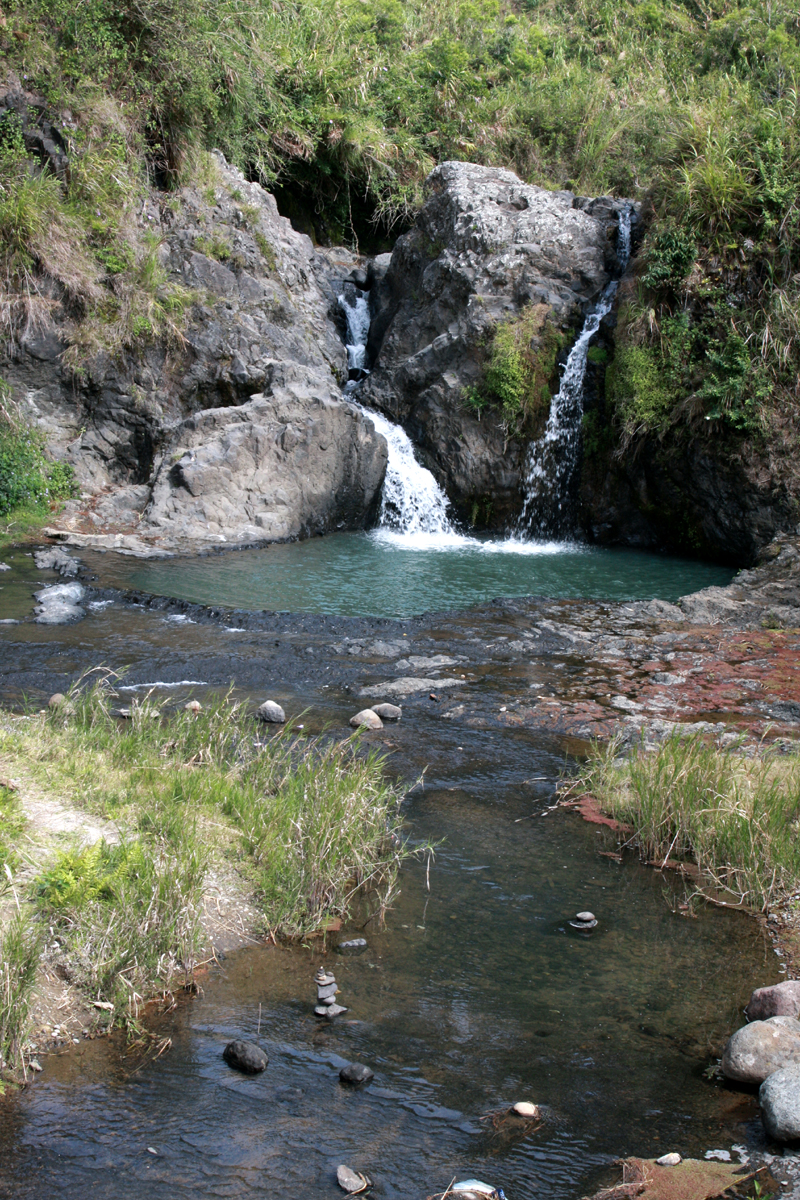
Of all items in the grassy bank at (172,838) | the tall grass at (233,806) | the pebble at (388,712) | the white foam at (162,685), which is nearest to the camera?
the grassy bank at (172,838)

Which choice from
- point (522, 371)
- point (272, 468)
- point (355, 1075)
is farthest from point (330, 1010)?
point (522, 371)

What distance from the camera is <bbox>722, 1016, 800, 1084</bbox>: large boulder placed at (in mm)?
2906

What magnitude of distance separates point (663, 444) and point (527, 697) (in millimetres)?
8368

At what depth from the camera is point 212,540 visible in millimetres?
13266

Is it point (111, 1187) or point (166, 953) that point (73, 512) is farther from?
point (111, 1187)

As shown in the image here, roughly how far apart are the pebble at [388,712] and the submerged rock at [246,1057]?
371 cm

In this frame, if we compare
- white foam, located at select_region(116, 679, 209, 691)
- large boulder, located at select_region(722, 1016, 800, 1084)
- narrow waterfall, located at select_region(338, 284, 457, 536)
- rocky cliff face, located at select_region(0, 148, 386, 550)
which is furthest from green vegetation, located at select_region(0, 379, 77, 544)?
large boulder, located at select_region(722, 1016, 800, 1084)

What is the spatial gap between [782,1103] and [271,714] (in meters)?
4.36

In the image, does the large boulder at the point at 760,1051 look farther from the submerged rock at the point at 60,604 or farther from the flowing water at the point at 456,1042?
the submerged rock at the point at 60,604

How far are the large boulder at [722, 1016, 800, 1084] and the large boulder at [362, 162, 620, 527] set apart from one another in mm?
13251

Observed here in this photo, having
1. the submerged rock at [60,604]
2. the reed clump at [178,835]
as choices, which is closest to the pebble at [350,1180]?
the reed clump at [178,835]

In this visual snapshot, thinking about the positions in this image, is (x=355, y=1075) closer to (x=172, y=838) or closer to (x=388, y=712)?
(x=172, y=838)

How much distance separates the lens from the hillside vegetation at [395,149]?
43.1 ft

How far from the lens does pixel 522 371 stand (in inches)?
606
